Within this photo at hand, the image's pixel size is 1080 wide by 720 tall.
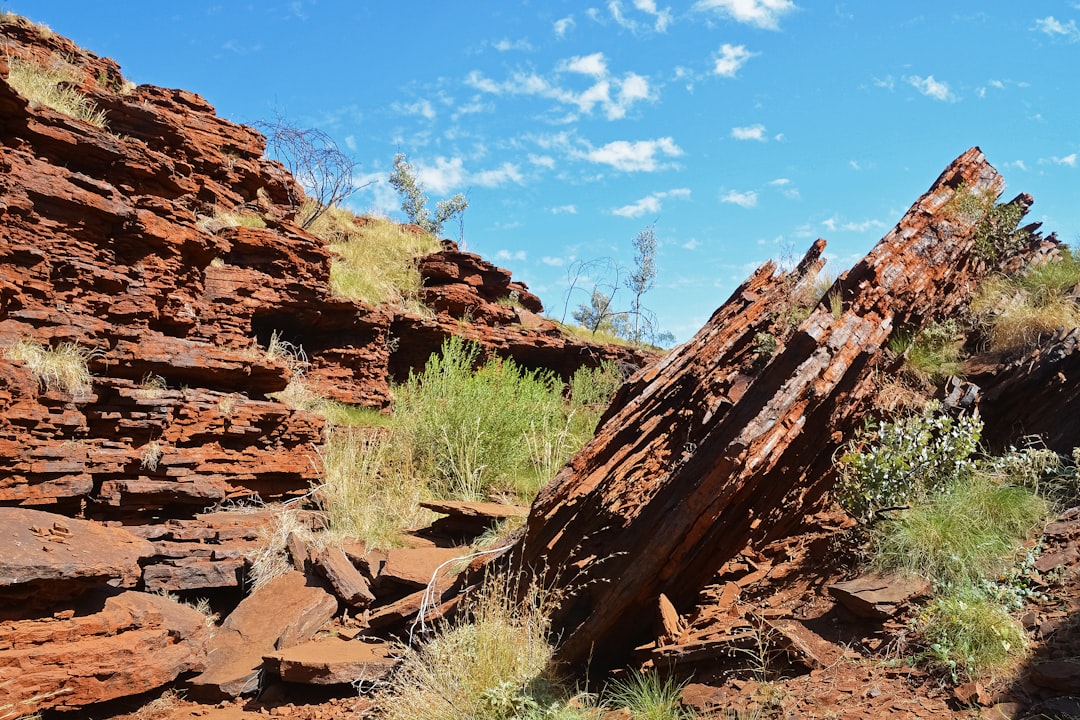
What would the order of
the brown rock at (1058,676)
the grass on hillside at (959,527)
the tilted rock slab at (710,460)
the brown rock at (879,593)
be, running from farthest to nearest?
the tilted rock slab at (710,460), the brown rock at (879,593), the grass on hillside at (959,527), the brown rock at (1058,676)

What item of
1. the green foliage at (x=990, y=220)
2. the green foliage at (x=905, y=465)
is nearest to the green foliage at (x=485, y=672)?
the green foliage at (x=905, y=465)

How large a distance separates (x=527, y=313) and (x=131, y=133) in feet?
27.8

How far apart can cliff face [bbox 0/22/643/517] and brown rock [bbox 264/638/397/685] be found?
2459mm

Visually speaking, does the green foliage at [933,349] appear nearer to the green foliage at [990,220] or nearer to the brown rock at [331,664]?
the green foliage at [990,220]

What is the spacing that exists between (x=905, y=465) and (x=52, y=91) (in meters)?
11.2

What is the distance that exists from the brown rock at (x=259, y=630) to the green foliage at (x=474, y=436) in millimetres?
2605

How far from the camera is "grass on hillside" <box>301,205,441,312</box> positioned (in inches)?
503

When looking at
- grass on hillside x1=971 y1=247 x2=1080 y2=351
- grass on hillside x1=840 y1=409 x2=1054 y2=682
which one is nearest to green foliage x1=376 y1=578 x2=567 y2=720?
grass on hillside x1=840 y1=409 x2=1054 y2=682

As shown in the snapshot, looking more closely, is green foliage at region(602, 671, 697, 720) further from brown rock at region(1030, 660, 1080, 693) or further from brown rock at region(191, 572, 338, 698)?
brown rock at region(191, 572, 338, 698)

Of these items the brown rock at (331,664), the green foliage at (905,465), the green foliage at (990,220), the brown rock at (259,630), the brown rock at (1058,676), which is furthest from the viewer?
the green foliage at (990,220)

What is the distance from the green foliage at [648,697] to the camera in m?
3.61

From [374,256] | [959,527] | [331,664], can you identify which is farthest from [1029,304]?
[374,256]

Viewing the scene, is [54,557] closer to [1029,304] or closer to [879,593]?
[879,593]

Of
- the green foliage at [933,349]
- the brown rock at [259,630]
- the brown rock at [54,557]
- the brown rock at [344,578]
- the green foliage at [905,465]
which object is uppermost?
the green foliage at [933,349]
